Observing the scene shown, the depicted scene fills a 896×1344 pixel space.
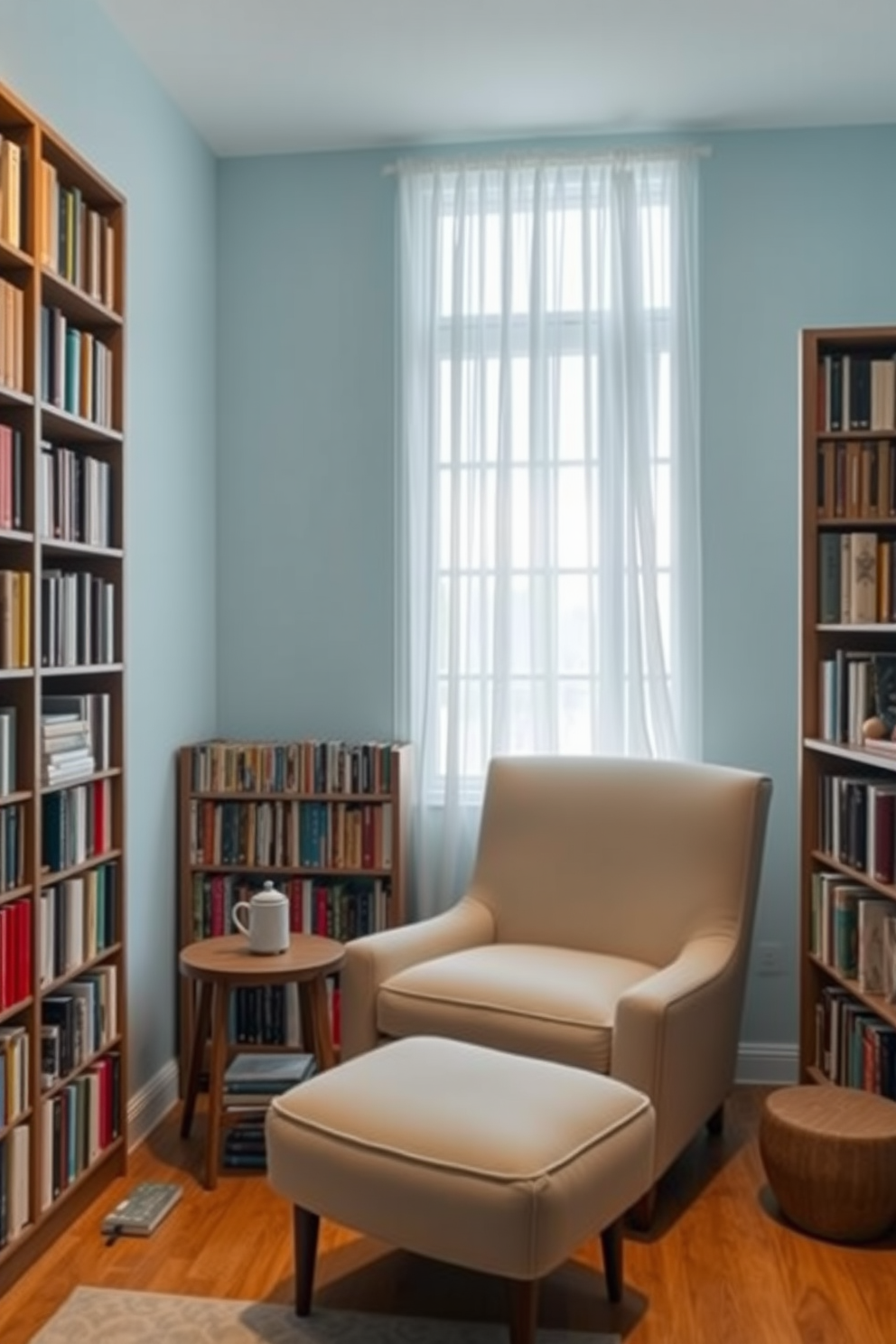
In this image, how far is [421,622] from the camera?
3.63 meters

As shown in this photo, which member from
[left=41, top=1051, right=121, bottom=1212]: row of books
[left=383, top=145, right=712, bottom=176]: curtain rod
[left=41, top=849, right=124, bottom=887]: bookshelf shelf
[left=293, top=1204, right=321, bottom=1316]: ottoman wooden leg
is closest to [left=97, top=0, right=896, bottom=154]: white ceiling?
[left=383, top=145, right=712, bottom=176]: curtain rod

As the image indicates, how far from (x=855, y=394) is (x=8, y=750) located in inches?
89.4

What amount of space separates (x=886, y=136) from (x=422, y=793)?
2.47 meters

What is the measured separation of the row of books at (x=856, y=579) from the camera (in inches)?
118

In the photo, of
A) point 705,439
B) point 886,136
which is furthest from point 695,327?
point 886,136

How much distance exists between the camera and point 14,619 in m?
2.29

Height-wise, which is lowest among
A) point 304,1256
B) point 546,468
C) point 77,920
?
point 304,1256

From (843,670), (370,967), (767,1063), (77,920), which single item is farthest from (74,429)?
(767,1063)

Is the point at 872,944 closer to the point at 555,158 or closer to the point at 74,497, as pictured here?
the point at 74,497

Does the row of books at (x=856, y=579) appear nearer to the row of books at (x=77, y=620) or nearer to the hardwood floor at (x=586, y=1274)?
the hardwood floor at (x=586, y=1274)

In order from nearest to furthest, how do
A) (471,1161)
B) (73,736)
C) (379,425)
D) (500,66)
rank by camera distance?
(471,1161)
(73,736)
(500,66)
(379,425)

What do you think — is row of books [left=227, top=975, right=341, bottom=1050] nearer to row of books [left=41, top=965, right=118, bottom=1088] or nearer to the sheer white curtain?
the sheer white curtain

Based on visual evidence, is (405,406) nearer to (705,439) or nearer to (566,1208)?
(705,439)

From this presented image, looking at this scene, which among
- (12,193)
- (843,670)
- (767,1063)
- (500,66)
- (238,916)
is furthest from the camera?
(767,1063)
